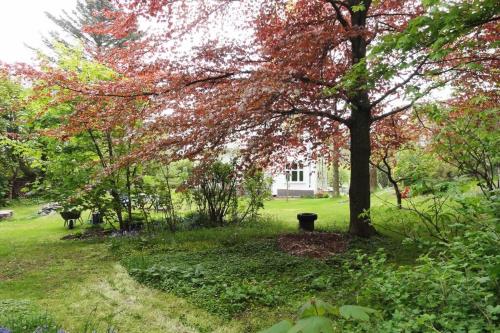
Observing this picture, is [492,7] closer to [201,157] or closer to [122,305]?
[122,305]

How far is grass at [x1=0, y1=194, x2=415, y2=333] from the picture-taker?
383 cm

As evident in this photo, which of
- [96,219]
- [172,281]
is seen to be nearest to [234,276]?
[172,281]

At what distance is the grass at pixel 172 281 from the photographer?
3.83 metres

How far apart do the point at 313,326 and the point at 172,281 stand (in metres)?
4.19

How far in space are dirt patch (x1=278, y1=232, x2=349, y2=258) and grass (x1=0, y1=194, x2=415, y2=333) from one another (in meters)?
0.30

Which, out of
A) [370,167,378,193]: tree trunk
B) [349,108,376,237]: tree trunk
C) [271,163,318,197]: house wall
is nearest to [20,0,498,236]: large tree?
[349,108,376,237]: tree trunk

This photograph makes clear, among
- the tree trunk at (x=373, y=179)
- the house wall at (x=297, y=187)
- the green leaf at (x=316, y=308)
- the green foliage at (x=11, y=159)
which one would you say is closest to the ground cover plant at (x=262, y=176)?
the green leaf at (x=316, y=308)

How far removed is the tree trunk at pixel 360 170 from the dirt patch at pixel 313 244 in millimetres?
439

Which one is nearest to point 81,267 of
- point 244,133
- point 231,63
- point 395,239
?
point 244,133

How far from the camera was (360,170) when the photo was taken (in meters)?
7.23

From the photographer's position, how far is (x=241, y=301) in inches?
163

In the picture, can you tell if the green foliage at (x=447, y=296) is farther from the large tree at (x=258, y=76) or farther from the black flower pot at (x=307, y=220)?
the black flower pot at (x=307, y=220)

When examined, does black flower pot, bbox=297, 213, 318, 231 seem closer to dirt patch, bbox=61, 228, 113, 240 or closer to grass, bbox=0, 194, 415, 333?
grass, bbox=0, 194, 415, 333

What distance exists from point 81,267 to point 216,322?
335 cm
